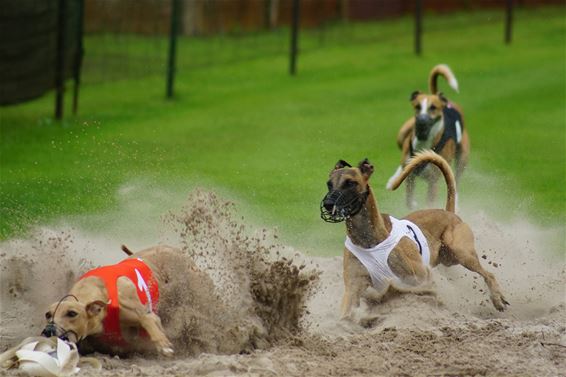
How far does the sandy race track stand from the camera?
19.6ft

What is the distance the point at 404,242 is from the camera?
726cm

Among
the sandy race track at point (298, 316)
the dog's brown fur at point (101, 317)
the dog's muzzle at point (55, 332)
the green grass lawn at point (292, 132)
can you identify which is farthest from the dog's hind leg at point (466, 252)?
the dog's muzzle at point (55, 332)

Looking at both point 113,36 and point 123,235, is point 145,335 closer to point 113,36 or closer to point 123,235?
point 123,235

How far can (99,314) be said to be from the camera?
18.9 ft

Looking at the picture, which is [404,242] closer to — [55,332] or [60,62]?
[55,332]

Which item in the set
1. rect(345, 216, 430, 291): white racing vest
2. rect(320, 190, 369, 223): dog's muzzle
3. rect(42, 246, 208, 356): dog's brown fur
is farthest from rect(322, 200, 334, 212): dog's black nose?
rect(42, 246, 208, 356): dog's brown fur

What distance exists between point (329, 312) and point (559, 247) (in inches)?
97.3

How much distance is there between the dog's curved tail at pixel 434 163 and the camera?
292 inches

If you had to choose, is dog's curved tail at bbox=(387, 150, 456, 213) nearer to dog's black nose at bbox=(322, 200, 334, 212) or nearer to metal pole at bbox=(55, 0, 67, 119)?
dog's black nose at bbox=(322, 200, 334, 212)

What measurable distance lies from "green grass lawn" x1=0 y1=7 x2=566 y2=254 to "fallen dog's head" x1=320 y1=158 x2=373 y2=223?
1789 millimetres

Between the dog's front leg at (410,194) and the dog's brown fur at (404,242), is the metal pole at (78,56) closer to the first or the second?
the dog's front leg at (410,194)

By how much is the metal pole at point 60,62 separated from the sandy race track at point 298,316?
607cm

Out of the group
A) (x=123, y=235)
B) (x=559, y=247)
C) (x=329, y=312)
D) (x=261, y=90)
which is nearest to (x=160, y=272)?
(x=329, y=312)

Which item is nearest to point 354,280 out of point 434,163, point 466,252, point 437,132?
point 466,252
